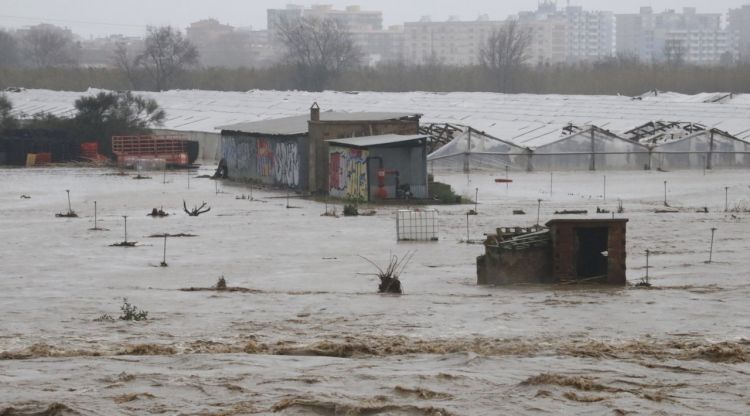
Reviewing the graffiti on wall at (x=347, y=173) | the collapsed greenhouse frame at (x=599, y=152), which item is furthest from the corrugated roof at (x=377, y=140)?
the collapsed greenhouse frame at (x=599, y=152)

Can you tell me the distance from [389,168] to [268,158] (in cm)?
831

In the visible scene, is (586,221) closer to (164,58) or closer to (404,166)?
(404,166)

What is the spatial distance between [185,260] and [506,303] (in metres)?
7.46

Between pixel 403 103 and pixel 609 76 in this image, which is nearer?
pixel 403 103

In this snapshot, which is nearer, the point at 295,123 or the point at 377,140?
the point at 377,140

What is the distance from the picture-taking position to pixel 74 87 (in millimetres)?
103188

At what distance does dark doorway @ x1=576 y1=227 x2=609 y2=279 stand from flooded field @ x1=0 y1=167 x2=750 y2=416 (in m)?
0.57

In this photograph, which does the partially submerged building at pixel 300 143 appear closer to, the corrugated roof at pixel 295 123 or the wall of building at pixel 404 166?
the corrugated roof at pixel 295 123

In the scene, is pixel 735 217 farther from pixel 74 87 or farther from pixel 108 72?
pixel 108 72

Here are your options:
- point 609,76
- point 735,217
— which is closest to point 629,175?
point 735,217

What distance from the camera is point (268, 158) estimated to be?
43688 millimetres

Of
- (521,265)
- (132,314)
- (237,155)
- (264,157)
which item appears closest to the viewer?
(132,314)

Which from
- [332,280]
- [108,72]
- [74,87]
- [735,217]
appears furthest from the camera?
[108,72]

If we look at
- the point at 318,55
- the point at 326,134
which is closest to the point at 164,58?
the point at 318,55
